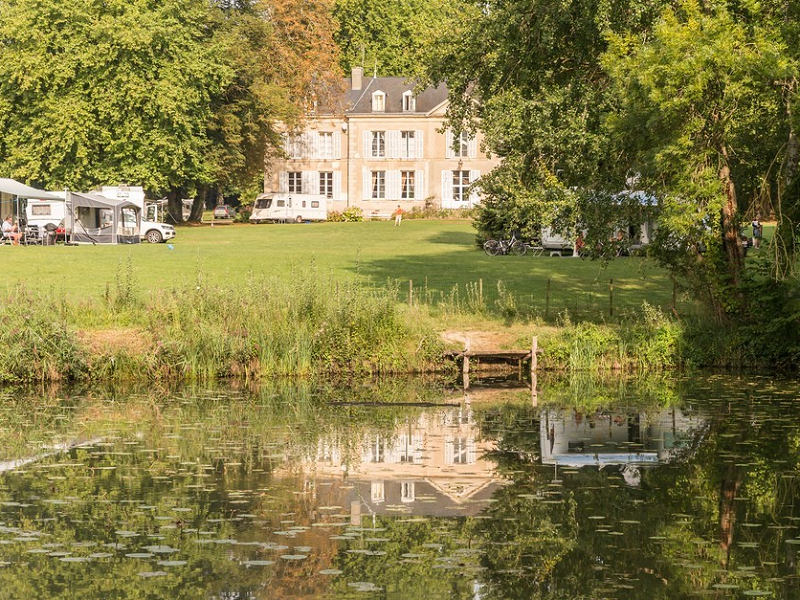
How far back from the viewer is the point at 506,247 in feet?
147

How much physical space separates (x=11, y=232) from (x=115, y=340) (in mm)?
30176

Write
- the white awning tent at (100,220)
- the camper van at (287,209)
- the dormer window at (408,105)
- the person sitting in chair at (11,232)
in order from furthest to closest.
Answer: the dormer window at (408,105), the camper van at (287,209), the white awning tent at (100,220), the person sitting in chair at (11,232)

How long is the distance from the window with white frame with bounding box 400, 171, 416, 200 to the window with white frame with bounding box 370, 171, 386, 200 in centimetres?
113

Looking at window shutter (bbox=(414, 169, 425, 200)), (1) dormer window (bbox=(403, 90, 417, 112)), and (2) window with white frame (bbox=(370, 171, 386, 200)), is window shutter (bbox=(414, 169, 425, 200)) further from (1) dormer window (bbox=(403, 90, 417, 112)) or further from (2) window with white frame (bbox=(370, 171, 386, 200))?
(1) dormer window (bbox=(403, 90, 417, 112))

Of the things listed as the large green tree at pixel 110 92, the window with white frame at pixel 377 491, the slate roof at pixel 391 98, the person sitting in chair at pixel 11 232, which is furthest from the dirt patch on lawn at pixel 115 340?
the slate roof at pixel 391 98

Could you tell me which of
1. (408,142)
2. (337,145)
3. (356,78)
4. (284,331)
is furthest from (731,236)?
(356,78)

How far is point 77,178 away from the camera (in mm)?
60062

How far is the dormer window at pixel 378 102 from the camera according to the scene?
78750mm

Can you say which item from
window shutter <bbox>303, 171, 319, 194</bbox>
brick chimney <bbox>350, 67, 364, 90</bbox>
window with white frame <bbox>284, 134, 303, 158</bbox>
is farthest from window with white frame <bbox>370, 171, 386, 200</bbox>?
brick chimney <bbox>350, 67, 364, 90</bbox>

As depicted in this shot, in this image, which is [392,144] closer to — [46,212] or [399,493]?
[46,212]

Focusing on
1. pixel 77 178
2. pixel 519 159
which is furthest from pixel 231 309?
pixel 77 178

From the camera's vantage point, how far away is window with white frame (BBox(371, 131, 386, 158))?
79.9 meters

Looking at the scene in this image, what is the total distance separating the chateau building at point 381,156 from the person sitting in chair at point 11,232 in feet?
94.7

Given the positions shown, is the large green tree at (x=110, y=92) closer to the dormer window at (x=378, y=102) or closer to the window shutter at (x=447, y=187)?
the dormer window at (x=378, y=102)
